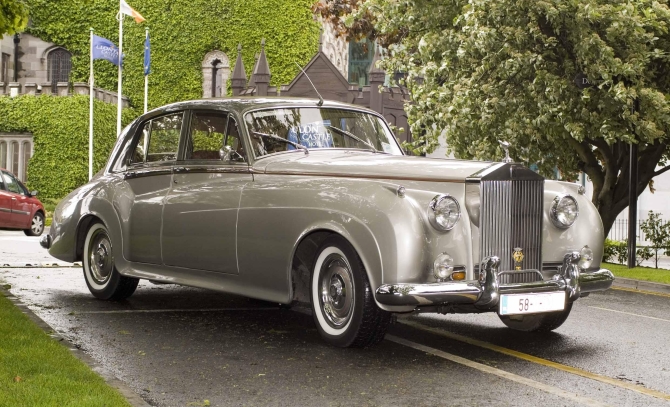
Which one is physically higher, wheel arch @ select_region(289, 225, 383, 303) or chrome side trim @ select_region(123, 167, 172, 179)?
chrome side trim @ select_region(123, 167, 172, 179)

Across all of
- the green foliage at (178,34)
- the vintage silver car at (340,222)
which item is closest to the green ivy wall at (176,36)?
the green foliage at (178,34)

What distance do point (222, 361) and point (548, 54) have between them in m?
11.1

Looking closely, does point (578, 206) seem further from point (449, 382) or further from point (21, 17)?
point (21, 17)

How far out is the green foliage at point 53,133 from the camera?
4050 centimetres

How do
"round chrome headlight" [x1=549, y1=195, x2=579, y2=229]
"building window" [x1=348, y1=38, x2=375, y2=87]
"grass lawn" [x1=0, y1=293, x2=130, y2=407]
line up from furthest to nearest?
"building window" [x1=348, y1=38, x2=375, y2=87] → "round chrome headlight" [x1=549, y1=195, x2=579, y2=229] → "grass lawn" [x1=0, y1=293, x2=130, y2=407]

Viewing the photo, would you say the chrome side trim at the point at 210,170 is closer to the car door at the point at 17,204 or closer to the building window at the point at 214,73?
the car door at the point at 17,204

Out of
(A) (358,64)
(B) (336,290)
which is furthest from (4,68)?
(B) (336,290)

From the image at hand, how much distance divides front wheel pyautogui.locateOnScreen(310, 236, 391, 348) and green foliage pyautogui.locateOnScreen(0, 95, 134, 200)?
34.5 metres

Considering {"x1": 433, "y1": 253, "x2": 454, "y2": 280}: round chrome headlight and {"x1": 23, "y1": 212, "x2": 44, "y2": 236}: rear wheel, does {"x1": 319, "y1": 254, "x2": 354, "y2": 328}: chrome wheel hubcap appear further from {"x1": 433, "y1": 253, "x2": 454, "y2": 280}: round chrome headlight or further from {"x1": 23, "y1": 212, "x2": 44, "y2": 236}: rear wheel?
→ {"x1": 23, "y1": 212, "x2": 44, "y2": 236}: rear wheel

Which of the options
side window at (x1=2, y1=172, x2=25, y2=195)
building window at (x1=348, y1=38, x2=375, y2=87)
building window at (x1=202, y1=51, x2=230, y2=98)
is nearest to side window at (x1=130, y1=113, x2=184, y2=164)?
side window at (x1=2, y1=172, x2=25, y2=195)

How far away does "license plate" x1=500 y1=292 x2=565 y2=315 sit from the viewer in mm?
7012

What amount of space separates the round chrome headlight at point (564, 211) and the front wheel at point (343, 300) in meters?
1.55

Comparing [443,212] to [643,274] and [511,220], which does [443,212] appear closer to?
[511,220]

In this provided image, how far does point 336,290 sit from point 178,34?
39.3 m
